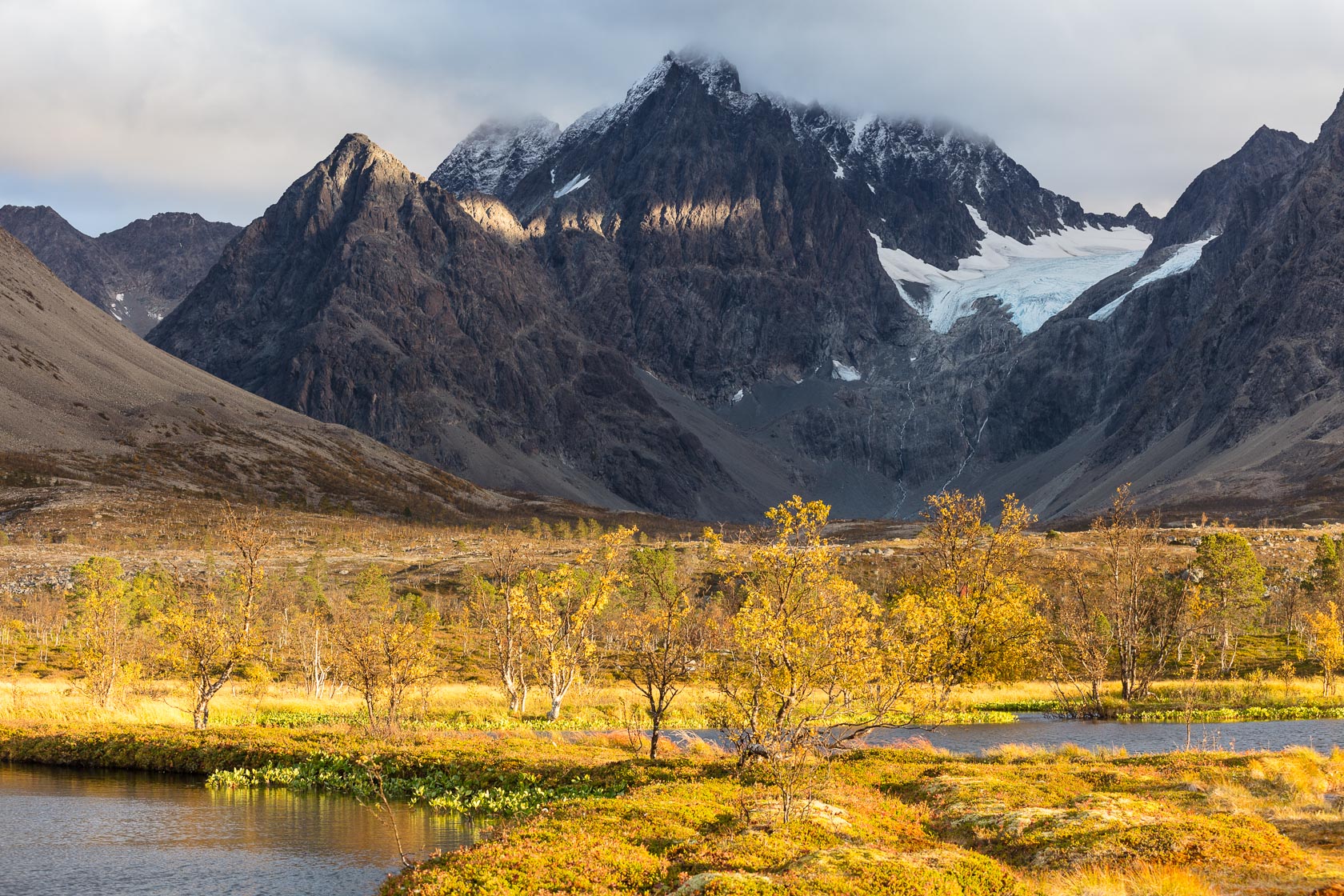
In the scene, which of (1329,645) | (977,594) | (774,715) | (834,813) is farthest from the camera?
(1329,645)

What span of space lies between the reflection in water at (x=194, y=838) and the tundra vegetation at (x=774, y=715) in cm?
214

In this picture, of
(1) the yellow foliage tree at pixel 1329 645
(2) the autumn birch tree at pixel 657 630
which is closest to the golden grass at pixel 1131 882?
(2) the autumn birch tree at pixel 657 630

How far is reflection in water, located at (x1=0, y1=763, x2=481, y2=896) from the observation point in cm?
2828

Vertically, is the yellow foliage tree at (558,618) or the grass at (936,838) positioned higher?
the yellow foliage tree at (558,618)

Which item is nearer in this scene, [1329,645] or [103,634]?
[103,634]

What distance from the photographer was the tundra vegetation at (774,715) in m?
24.2

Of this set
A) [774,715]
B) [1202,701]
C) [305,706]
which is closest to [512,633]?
[305,706]

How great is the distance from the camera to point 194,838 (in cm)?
3269

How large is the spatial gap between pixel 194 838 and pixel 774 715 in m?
17.6

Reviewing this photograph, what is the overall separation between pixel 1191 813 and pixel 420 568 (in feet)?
452

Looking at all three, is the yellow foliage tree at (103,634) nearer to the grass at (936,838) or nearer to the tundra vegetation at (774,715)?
the tundra vegetation at (774,715)

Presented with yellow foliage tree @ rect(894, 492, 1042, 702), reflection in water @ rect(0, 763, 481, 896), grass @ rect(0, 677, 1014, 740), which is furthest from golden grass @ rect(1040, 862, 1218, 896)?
yellow foliage tree @ rect(894, 492, 1042, 702)

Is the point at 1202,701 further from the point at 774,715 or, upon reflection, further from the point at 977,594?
the point at 774,715

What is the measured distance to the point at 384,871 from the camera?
2922 centimetres
